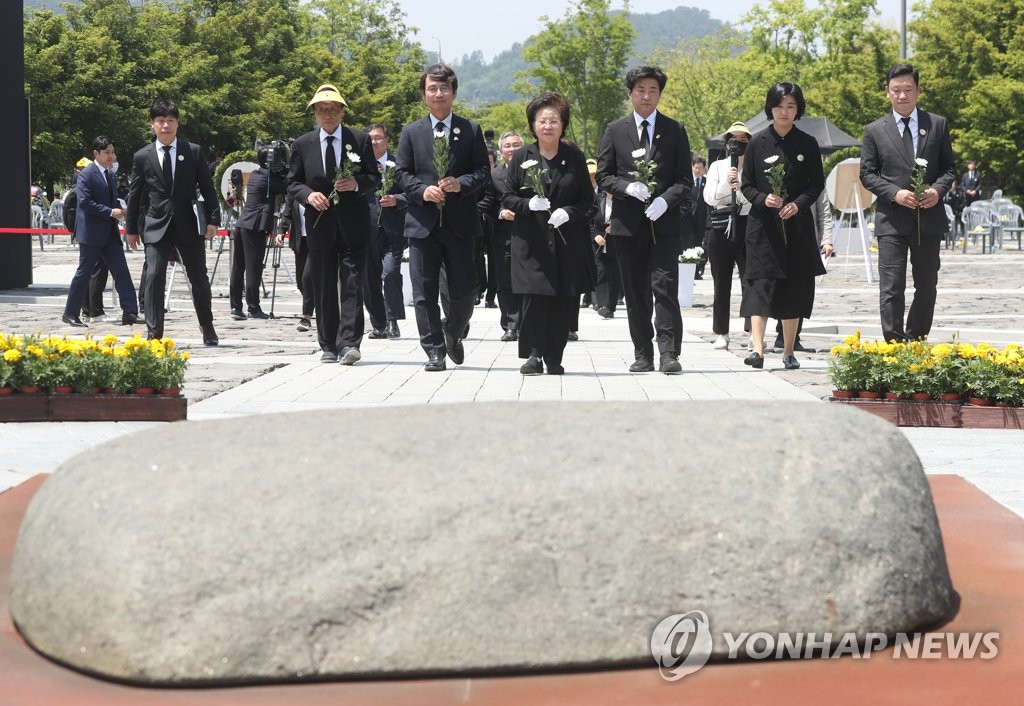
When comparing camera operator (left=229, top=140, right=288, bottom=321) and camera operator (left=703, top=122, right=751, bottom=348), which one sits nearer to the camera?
camera operator (left=703, top=122, right=751, bottom=348)

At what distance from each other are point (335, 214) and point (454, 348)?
1406 mm

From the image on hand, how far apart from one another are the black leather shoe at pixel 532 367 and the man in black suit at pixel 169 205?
12.0 ft

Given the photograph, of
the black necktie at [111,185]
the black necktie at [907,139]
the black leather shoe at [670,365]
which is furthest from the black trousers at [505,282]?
the black necktie at [907,139]

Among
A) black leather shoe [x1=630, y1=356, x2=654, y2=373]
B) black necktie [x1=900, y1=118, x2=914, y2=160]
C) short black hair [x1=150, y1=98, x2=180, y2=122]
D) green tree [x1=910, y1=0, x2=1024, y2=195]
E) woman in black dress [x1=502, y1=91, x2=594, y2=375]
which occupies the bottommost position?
black leather shoe [x1=630, y1=356, x2=654, y2=373]


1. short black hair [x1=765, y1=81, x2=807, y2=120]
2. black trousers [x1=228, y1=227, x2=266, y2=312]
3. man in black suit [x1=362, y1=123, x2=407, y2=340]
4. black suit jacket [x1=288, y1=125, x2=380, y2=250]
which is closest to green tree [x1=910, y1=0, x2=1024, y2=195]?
black trousers [x1=228, y1=227, x2=266, y2=312]

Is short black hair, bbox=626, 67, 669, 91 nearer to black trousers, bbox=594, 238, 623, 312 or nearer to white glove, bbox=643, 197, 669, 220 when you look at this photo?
white glove, bbox=643, 197, 669, 220

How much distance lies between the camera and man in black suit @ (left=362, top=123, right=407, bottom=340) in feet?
47.3

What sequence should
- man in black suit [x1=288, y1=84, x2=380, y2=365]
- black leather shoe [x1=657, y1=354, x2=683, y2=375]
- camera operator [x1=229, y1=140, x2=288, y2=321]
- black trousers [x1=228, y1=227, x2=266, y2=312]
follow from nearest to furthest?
black leather shoe [x1=657, y1=354, x2=683, y2=375]
man in black suit [x1=288, y1=84, x2=380, y2=365]
camera operator [x1=229, y1=140, x2=288, y2=321]
black trousers [x1=228, y1=227, x2=266, y2=312]

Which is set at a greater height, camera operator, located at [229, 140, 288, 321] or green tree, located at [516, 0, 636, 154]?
green tree, located at [516, 0, 636, 154]

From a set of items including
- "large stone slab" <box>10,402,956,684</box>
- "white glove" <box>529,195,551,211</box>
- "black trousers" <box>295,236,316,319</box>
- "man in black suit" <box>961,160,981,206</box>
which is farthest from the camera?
"man in black suit" <box>961,160,981,206</box>

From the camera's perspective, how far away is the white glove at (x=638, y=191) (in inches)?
412

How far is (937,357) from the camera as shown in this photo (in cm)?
852

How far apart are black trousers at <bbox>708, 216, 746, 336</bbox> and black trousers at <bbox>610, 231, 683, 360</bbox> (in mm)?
2437

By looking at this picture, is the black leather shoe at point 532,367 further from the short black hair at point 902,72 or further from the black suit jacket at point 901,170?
the short black hair at point 902,72
